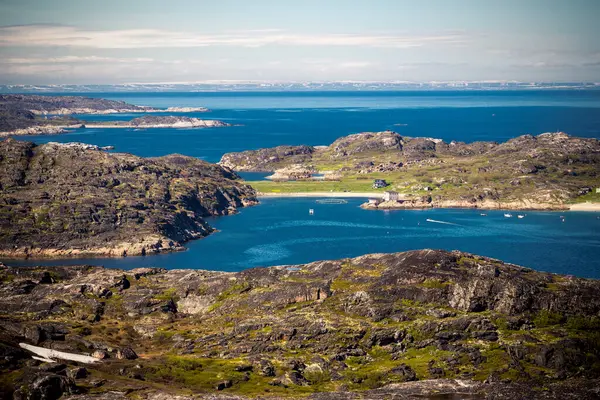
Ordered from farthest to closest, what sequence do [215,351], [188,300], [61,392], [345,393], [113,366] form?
[188,300] → [215,351] → [113,366] → [345,393] → [61,392]

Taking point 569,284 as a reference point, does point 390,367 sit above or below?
below

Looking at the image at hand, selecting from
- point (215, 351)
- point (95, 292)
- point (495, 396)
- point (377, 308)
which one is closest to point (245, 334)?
point (215, 351)

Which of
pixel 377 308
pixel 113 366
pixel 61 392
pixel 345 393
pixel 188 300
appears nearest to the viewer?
pixel 61 392

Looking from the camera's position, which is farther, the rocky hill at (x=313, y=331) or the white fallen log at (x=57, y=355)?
the white fallen log at (x=57, y=355)

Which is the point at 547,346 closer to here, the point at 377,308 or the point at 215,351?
the point at 377,308

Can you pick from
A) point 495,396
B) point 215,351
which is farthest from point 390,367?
point 215,351

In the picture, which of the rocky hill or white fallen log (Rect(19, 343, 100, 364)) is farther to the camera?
white fallen log (Rect(19, 343, 100, 364))

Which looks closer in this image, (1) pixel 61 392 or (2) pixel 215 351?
(1) pixel 61 392

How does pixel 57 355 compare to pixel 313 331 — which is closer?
pixel 57 355
